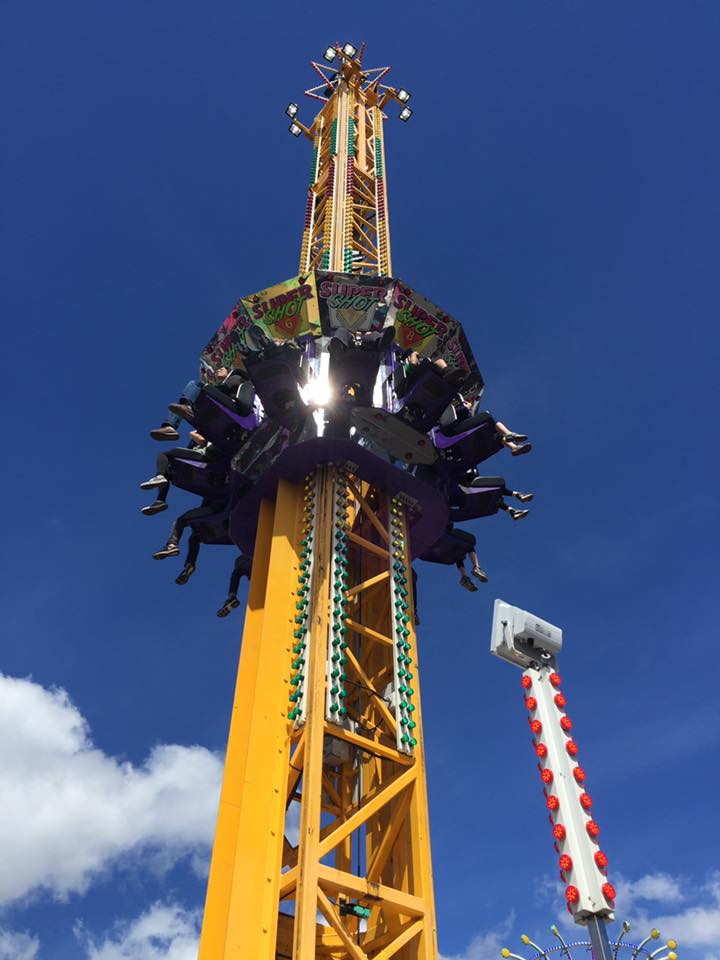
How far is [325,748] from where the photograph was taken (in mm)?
16125

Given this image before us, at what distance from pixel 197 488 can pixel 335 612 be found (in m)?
7.82

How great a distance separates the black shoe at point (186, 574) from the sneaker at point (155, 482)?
3180mm

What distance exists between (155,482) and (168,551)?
1.94 meters

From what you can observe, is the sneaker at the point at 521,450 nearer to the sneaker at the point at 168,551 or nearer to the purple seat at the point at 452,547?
the purple seat at the point at 452,547

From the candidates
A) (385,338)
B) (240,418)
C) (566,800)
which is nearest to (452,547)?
(385,338)

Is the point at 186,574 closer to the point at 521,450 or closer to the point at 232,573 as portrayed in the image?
the point at 232,573

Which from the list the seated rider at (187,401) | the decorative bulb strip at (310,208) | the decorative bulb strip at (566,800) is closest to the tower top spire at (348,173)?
the decorative bulb strip at (310,208)

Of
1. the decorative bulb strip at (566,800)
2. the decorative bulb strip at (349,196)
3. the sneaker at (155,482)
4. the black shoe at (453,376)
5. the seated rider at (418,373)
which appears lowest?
the decorative bulb strip at (566,800)

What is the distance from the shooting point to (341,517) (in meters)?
17.8

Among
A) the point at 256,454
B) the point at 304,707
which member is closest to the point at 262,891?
the point at 304,707

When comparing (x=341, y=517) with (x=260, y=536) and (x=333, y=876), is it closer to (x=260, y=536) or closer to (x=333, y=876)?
(x=260, y=536)

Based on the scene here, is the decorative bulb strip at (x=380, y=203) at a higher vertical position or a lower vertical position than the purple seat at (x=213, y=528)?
higher

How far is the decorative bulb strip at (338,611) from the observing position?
1459 cm

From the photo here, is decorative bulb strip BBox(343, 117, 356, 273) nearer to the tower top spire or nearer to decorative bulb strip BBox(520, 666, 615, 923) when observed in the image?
the tower top spire
